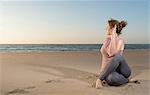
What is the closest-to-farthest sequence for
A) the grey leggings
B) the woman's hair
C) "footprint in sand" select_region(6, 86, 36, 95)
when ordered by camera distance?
"footprint in sand" select_region(6, 86, 36, 95)
the grey leggings
the woman's hair

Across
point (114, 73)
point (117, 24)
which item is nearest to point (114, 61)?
point (114, 73)

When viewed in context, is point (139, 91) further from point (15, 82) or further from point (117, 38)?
point (15, 82)

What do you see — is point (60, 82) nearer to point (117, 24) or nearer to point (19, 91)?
point (19, 91)

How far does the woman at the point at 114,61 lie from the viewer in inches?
164

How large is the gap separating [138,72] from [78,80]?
1.27 m

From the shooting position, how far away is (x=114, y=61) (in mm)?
4148

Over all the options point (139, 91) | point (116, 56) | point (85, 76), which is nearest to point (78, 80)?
point (85, 76)

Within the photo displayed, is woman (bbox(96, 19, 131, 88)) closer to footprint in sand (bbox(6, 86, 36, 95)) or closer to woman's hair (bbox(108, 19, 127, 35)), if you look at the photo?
woman's hair (bbox(108, 19, 127, 35))

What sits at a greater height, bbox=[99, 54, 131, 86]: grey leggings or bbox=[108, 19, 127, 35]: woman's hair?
bbox=[108, 19, 127, 35]: woman's hair

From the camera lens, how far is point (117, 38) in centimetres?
437

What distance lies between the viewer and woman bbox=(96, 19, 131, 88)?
13.6ft

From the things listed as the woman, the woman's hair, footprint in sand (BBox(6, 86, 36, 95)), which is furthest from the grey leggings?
footprint in sand (BBox(6, 86, 36, 95))

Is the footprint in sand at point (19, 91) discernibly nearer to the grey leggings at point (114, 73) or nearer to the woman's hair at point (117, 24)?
the grey leggings at point (114, 73)

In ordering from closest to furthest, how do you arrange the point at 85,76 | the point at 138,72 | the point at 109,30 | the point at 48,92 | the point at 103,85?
the point at 48,92
the point at 103,85
the point at 109,30
the point at 85,76
the point at 138,72
